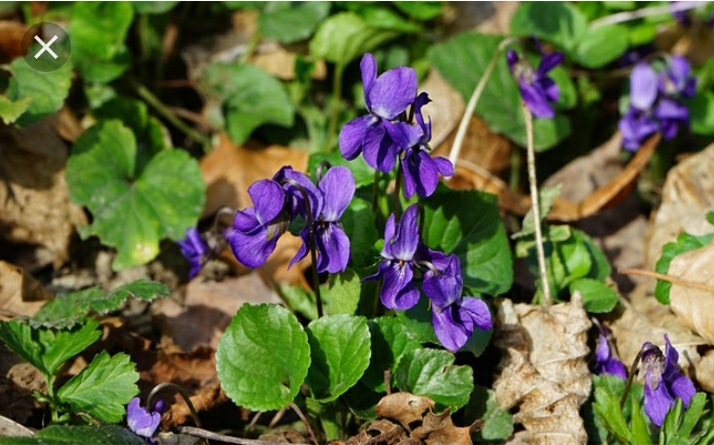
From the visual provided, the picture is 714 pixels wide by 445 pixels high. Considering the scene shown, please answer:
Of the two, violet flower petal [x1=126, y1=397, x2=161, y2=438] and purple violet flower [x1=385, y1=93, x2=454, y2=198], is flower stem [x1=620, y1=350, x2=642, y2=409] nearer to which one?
purple violet flower [x1=385, y1=93, x2=454, y2=198]

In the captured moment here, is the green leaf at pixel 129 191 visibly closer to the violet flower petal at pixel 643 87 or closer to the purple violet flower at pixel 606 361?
the purple violet flower at pixel 606 361

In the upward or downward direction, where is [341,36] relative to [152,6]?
downward

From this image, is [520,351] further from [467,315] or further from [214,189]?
[214,189]

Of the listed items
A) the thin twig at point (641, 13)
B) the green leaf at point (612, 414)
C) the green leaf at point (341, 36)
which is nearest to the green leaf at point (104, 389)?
the green leaf at point (612, 414)

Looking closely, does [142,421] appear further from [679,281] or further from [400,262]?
[679,281]

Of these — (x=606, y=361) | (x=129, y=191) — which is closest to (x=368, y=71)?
(x=606, y=361)

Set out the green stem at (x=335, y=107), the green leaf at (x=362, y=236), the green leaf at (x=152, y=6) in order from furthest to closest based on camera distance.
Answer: the green stem at (x=335, y=107) < the green leaf at (x=152, y=6) < the green leaf at (x=362, y=236)

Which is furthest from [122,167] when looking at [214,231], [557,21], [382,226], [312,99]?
[557,21]

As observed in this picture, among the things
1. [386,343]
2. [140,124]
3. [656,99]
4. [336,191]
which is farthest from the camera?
[656,99]
